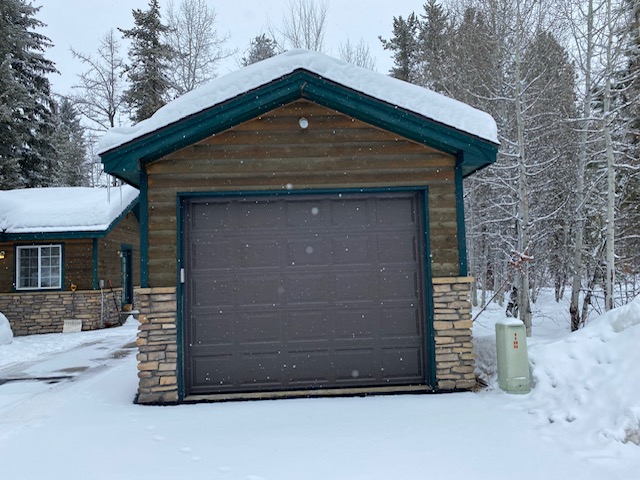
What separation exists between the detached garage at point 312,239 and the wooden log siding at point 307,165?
15 millimetres

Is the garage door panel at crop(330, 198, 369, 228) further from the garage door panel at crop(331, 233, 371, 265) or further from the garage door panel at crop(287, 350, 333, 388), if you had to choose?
the garage door panel at crop(287, 350, 333, 388)

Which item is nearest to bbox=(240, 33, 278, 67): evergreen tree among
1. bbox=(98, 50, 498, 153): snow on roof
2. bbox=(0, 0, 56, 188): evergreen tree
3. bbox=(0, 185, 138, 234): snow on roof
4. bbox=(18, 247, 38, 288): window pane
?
bbox=(0, 0, 56, 188): evergreen tree

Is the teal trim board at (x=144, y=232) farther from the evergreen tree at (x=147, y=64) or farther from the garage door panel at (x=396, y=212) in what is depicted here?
the evergreen tree at (x=147, y=64)

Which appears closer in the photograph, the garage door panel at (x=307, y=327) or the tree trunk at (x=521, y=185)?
the garage door panel at (x=307, y=327)

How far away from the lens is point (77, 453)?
4.50m

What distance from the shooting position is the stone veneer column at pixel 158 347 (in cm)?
Result: 617

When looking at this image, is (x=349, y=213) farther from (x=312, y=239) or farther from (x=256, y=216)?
(x=256, y=216)

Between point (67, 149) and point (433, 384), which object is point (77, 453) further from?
point (67, 149)

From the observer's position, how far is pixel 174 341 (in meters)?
6.23

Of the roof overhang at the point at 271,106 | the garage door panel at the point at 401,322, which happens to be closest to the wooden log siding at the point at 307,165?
the roof overhang at the point at 271,106

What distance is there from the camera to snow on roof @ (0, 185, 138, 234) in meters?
15.4

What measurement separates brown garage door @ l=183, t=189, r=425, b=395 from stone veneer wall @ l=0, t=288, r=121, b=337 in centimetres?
1122

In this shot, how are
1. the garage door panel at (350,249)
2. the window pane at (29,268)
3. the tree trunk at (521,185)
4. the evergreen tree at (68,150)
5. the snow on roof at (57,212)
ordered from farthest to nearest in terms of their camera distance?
1. the evergreen tree at (68,150)
2. the window pane at (29,268)
3. the snow on roof at (57,212)
4. the tree trunk at (521,185)
5. the garage door panel at (350,249)

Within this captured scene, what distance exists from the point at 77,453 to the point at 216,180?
A: 3559 millimetres
